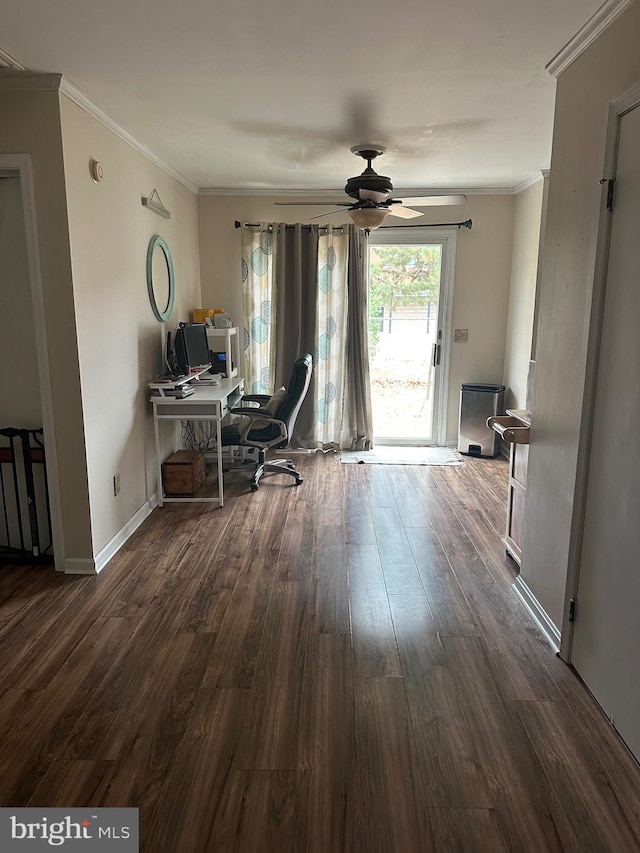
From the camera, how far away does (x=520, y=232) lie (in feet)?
16.8

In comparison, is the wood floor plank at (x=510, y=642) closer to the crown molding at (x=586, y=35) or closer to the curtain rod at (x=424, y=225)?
the crown molding at (x=586, y=35)

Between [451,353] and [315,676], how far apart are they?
13.1 ft

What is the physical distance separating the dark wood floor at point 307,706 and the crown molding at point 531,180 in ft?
9.78

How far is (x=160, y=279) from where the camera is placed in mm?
4215

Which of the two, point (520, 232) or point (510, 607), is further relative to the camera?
point (520, 232)

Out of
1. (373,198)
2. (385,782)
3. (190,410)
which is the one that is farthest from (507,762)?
(373,198)

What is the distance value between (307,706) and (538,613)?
1.20 meters

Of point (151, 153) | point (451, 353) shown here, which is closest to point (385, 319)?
point (451, 353)

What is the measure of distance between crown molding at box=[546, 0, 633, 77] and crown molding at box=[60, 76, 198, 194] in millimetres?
2212

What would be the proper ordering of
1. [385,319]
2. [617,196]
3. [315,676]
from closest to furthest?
1. [617,196]
2. [315,676]
3. [385,319]

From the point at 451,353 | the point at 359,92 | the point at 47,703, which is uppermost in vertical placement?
the point at 359,92

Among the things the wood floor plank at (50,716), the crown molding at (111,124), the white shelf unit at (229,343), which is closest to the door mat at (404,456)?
the white shelf unit at (229,343)

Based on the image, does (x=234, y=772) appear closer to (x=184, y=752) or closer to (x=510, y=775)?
(x=184, y=752)

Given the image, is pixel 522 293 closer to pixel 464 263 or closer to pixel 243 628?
pixel 464 263
